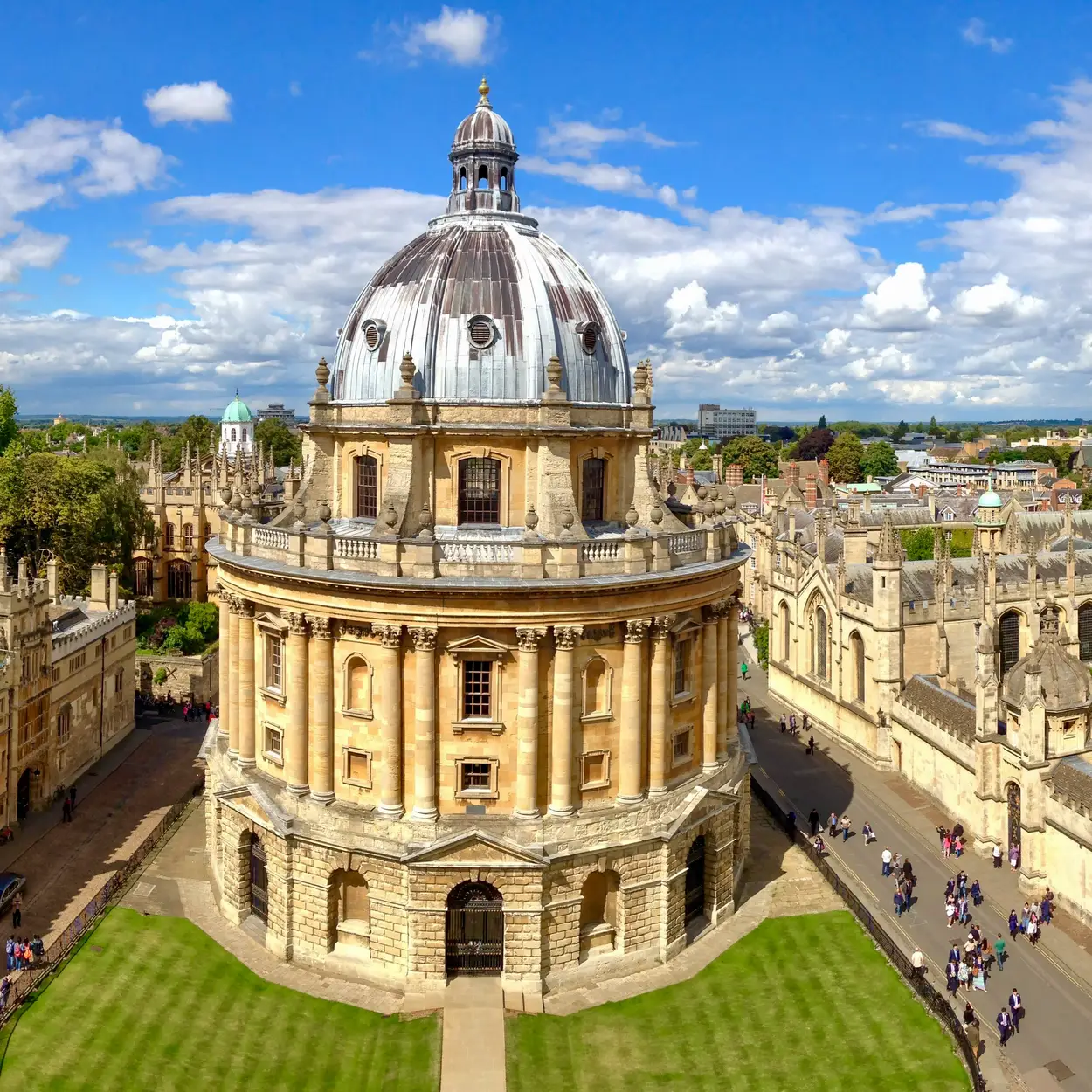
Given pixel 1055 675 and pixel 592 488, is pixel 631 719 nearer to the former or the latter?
pixel 592 488

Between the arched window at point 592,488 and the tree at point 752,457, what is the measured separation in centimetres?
13031

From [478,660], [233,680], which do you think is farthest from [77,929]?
[478,660]

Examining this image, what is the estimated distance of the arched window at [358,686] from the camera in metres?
31.7

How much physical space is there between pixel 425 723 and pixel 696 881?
1174cm

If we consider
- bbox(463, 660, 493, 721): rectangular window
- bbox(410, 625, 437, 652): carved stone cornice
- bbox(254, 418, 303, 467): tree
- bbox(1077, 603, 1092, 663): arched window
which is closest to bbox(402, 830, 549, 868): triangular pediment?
bbox(463, 660, 493, 721): rectangular window

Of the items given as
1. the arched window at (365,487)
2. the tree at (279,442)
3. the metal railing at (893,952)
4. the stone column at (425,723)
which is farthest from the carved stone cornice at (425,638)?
the tree at (279,442)

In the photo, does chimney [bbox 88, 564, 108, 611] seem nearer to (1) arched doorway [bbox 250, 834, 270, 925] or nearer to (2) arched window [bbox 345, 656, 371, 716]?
(1) arched doorway [bbox 250, 834, 270, 925]

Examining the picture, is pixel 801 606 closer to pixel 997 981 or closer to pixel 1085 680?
pixel 1085 680

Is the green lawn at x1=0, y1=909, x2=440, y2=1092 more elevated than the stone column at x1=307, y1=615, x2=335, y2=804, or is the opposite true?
the stone column at x1=307, y1=615, x2=335, y2=804

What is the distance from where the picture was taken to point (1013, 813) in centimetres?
3944

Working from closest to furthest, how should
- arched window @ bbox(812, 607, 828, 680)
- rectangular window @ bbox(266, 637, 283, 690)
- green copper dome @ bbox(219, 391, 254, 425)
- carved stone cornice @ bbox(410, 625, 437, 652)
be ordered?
carved stone cornice @ bbox(410, 625, 437, 652) < rectangular window @ bbox(266, 637, 283, 690) < arched window @ bbox(812, 607, 828, 680) < green copper dome @ bbox(219, 391, 254, 425)

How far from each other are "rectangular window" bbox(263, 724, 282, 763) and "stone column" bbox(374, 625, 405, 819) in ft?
16.2

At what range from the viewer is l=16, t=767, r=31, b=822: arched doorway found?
43875mm

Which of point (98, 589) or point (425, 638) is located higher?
point (425, 638)
